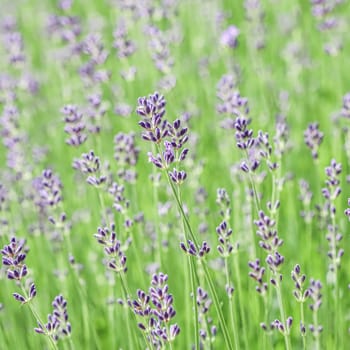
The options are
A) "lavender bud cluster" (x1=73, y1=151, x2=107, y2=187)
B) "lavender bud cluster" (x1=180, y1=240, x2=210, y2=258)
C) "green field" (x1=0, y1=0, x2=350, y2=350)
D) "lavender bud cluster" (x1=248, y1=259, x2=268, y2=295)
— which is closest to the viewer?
"lavender bud cluster" (x1=180, y1=240, x2=210, y2=258)

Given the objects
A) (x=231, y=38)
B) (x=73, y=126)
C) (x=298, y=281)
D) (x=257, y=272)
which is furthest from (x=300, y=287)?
(x=231, y=38)

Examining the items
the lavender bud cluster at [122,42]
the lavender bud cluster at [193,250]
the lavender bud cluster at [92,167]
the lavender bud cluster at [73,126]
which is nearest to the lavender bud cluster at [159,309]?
the lavender bud cluster at [193,250]

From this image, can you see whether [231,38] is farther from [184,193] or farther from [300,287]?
[300,287]

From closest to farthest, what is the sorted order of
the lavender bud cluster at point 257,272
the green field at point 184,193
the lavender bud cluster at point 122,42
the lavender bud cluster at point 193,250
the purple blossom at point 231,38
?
the lavender bud cluster at point 193,250 → the green field at point 184,193 → the lavender bud cluster at point 257,272 → the lavender bud cluster at point 122,42 → the purple blossom at point 231,38

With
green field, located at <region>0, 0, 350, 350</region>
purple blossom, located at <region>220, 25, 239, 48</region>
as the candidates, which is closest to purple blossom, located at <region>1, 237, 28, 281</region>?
green field, located at <region>0, 0, 350, 350</region>

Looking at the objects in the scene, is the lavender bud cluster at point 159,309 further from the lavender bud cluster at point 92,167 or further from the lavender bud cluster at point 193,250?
the lavender bud cluster at point 92,167

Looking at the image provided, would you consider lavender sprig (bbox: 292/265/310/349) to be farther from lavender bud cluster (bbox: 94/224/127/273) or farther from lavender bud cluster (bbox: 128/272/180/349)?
lavender bud cluster (bbox: 94/224/127/273)

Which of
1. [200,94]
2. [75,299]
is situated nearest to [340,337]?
[75,299]

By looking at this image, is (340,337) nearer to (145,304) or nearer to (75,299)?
(145,304)
